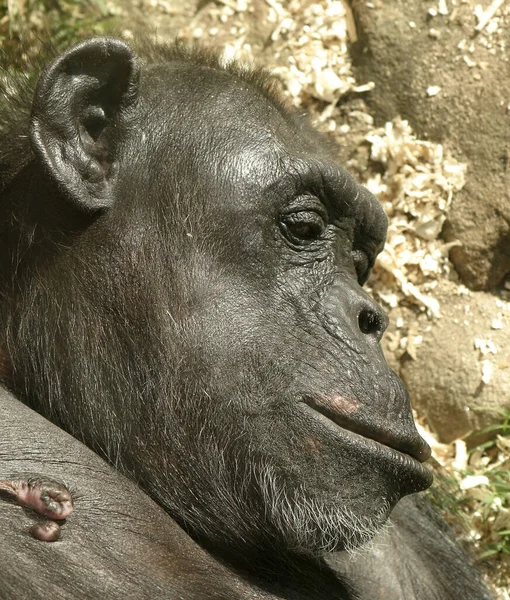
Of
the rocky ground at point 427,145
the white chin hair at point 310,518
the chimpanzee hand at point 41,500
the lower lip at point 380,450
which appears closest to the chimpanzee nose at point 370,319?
the lower lip at point 380,450

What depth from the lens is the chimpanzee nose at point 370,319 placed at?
3.39 metres

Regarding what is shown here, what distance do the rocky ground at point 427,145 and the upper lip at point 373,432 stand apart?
6.57 ft

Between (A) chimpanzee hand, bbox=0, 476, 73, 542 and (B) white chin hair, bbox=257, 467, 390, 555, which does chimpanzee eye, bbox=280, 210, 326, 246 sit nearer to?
(B) white chin hair, bbox=257, 467, 390, 555

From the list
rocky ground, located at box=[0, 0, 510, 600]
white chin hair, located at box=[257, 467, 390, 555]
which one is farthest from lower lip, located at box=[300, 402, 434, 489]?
rocky ground, located at box=[0, 0, 510, 600]

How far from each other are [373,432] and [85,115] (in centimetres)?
136

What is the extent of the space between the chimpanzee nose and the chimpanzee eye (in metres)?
0.28

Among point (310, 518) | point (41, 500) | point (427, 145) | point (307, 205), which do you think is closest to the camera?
point (41, 500)

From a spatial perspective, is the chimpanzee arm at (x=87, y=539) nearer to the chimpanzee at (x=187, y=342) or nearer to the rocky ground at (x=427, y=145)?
the chimpanzee at (x=187, y=342)

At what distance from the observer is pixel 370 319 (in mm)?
3400

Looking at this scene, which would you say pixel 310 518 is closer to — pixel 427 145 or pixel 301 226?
pixel 301 226

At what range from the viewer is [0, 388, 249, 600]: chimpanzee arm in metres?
2.75

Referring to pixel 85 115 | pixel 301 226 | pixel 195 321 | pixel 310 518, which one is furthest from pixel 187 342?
pixel 85 115

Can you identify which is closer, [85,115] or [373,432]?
[373,432]

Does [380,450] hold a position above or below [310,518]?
above
